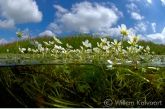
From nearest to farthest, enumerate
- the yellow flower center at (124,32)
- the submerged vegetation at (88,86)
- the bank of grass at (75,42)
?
the submerged vegetation at (88,86)
the yellow flower center at (124,32)
the bank of grass at (75,42)

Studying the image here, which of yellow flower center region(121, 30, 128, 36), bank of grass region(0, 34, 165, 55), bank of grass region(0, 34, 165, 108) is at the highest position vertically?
bank of grass region(0, 34, 165, 55)

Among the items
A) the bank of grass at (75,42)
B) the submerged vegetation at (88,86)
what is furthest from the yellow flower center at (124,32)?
the bank of grass at (75,42)

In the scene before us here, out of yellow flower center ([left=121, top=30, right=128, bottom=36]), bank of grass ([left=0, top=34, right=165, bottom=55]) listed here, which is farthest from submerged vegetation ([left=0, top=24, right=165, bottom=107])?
bank of grass ([left=0, top=34, right=165, bottom=55])

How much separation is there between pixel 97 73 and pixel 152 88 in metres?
0.26

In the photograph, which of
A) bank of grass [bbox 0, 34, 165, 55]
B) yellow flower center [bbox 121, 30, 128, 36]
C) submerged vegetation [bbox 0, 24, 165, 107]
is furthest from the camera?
bank of grass [bbox 0, 34, 165, 55]

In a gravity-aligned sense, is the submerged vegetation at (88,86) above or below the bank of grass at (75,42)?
below

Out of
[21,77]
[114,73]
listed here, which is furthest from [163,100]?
[21,77]

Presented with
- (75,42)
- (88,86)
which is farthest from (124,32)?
(75,42)

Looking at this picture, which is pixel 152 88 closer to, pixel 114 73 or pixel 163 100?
pixel 163 100

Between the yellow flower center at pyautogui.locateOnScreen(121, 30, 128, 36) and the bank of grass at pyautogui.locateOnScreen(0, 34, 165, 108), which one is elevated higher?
the yellow flower center at pyautogui.locateOnScreen(121, 30, 128, 36)

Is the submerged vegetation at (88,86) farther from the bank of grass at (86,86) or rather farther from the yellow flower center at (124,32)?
the yellow flower center at (124,32)

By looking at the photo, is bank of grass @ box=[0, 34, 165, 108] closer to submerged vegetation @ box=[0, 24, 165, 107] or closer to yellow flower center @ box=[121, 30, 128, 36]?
submerged vegetation @ box=[0, 24, 165, 107]

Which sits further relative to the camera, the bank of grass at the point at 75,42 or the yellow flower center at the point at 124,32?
the bank of grass at the point at 75,42

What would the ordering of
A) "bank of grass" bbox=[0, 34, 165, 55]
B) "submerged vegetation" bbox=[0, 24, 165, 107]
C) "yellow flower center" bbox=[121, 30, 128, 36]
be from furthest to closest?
"bank of grass" bbox=[0, 34, 165, 55] < "yellow flower center" bbox=[121, 30, 128, 36] < "submerged vegetation" bbox=[0, 24, 165, 107]
